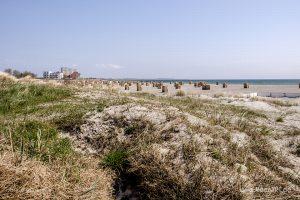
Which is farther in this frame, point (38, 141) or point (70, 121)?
point (70, 121)

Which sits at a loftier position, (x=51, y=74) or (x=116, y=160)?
(x=51, y=74)

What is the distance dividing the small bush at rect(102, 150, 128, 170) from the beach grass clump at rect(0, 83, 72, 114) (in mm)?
4349

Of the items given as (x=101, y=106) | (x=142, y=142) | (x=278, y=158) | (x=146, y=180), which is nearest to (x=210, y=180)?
(x=146, y=180)

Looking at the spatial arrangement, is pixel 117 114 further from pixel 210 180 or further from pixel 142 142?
pixel 210 180

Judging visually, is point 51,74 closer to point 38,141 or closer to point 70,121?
point 70,121

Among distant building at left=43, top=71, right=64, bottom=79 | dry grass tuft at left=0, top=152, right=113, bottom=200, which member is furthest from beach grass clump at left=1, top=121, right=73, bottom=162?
distant building at left=43, top=71, right=64, bottom=79

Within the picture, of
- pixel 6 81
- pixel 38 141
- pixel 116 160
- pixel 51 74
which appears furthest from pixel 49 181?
pixel 51 74

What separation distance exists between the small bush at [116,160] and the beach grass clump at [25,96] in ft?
14.3

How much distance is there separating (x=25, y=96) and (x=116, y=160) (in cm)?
661

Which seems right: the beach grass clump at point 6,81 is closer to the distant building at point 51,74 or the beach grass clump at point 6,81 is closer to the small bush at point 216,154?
the small bush at point 216,154

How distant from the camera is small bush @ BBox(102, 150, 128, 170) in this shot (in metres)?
7.12

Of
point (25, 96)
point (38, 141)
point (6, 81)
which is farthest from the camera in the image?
point (6, 81)

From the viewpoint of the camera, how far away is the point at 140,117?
8602 millimetres

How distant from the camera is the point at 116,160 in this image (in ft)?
23.8
